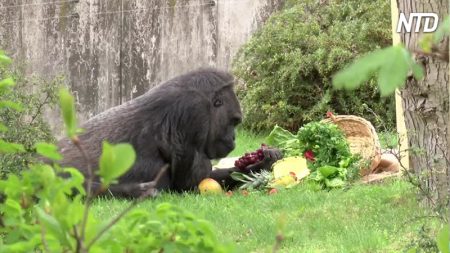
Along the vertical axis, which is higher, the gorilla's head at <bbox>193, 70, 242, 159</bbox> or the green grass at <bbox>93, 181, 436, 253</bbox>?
the gorilla's head at <bbox>193, 70, 242, 159</bbox>

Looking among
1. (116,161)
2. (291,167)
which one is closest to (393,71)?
(116,161)

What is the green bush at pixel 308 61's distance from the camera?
12016 millimetres

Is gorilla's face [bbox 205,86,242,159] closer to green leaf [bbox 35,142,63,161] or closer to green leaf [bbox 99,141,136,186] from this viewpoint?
Result: green leaf [bbox 35,142,63,161]

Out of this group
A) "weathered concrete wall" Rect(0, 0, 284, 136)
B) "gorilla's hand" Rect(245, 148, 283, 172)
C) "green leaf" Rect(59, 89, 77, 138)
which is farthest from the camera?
"weathered concrete wall" Rect(0, 0, 284, 136)

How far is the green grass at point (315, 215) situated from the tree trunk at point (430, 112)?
291 mm

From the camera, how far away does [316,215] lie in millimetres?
6387

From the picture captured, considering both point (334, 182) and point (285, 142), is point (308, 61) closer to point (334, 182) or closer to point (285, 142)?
point (285, 142)

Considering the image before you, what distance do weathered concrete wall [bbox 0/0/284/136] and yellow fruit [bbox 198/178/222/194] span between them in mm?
5751

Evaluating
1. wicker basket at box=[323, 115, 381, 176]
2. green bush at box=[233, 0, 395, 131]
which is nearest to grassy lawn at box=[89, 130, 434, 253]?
wicker basket at box=[323, 115, 381, 176]

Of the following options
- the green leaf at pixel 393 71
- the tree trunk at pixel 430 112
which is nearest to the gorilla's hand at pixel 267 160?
the tree trunk at pixel 430 112

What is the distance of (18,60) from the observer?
13219mm

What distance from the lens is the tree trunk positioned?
5.39 metres

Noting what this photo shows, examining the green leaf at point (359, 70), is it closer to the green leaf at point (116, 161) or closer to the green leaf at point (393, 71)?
the green leaf at point (393, 71)

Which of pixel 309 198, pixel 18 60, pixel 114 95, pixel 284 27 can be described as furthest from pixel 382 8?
pixel 309 198
